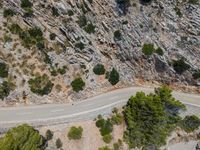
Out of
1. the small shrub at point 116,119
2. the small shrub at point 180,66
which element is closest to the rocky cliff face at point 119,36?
the small shrub at point 180,66

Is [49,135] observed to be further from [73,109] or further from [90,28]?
[90,28]

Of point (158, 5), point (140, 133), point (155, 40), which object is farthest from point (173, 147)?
point (158, 5)

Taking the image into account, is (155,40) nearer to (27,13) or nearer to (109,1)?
(109,1)

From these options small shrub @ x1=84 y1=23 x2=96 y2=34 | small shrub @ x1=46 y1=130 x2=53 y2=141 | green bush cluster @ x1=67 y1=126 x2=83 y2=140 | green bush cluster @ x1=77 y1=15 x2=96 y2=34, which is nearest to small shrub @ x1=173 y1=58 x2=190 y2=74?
small shrub @ x1=84 y1=23 x2=96 y2=34

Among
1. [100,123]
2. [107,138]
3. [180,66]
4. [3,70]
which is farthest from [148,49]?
[3,70]

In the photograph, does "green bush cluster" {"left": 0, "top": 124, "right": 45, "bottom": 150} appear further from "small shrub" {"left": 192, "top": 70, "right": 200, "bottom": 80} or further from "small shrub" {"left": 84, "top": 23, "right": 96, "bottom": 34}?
"small shrub" {"left": 192, "top": 70, "right": 200, "bottom": 80}

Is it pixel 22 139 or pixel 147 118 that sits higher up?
pixel 147 118

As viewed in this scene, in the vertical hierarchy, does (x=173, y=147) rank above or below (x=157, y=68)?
below
